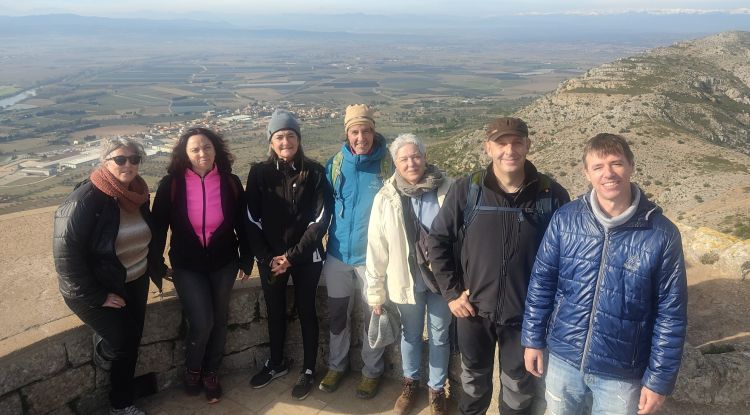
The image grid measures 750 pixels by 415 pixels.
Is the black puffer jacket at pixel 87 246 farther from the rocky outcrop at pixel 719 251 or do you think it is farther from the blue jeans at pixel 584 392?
the rocky outcrop at pixel 719 251

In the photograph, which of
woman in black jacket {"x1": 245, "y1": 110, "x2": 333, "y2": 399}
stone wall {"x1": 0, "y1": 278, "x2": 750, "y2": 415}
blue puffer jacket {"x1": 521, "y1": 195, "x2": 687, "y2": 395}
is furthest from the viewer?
woman in black jacket {"x1": 245, "y1": 110, "x2": 333, "y2": 399}

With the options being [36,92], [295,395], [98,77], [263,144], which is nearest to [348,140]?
[295,395]

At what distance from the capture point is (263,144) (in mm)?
50719

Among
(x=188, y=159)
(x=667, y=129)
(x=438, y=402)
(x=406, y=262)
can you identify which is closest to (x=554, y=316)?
(x=406, y=262)

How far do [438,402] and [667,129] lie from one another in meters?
38.6

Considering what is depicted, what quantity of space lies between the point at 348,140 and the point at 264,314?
150cm

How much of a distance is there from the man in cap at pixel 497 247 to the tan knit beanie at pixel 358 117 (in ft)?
2.46

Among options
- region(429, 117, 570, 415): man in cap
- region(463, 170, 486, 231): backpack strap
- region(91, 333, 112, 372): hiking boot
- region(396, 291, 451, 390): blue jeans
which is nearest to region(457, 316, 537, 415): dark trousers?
region(429, 117, 570, 415): man in cap

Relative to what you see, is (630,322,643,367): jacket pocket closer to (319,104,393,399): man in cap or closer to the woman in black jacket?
(319,104,393,399): man in cap

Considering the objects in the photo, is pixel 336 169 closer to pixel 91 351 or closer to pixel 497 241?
pixel 497 241

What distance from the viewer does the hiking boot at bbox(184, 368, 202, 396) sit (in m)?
3.42

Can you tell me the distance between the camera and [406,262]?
9.51 feet

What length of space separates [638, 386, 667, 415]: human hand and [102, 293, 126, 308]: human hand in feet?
8.68

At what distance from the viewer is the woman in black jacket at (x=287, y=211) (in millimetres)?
3174
